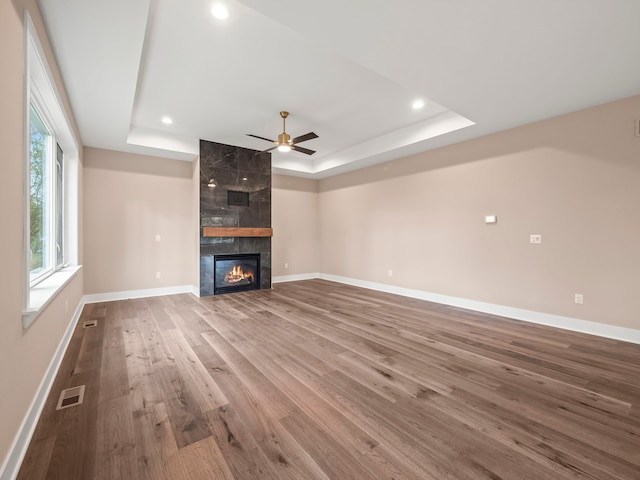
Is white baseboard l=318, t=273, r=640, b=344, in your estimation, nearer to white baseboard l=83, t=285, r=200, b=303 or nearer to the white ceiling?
the white ceiling

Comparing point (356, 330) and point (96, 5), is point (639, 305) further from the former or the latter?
point (96, 5)

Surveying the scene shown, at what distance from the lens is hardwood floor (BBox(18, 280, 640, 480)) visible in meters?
1.42

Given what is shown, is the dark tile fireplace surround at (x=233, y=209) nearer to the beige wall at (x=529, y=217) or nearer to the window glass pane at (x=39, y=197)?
the window glass pane at (x=39, y=197)

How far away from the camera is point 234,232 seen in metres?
5.55

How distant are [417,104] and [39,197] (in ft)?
15.2

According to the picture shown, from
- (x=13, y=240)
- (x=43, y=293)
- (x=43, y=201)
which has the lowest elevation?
(x=43, y=293)

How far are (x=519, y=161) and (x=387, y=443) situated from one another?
4.14 meters

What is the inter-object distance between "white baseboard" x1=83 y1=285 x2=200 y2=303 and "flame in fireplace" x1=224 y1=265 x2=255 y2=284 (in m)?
0.62

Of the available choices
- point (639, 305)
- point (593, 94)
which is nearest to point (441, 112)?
point (593, 94)

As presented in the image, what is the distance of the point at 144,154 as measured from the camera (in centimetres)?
529

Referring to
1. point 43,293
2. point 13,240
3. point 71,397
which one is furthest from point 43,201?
point 71,397

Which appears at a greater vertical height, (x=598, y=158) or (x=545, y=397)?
(x=598, y=158)

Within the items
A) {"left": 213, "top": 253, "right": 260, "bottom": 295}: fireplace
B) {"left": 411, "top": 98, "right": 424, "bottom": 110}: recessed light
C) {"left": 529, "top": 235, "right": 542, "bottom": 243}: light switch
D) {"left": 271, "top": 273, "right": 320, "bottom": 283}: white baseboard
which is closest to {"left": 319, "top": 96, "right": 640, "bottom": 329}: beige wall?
{"left": 529, "top": 235, "right": 542, "bottom": 243}: light switch

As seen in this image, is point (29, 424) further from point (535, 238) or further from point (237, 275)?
point (535, 238)
